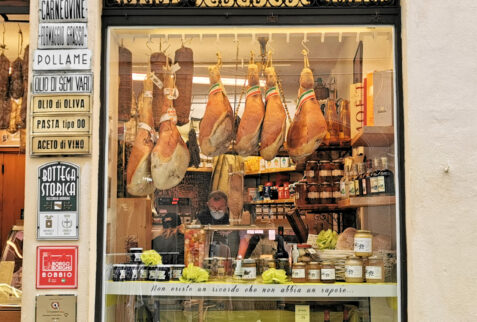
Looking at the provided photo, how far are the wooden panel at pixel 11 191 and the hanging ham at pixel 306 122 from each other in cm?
532

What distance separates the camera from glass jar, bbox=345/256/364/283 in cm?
450

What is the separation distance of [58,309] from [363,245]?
216 centimetres

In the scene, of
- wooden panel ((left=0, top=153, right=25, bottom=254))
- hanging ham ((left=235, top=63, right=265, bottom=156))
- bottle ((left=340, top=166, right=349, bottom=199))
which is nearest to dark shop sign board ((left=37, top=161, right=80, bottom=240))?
hanging ham ((left=235, top=63, right=265, bottom=156))

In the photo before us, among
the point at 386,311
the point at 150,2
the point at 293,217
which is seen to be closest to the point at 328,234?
the point at 293,217

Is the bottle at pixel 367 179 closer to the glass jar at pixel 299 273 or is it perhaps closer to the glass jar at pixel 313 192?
the glass jar at pixel 313 192

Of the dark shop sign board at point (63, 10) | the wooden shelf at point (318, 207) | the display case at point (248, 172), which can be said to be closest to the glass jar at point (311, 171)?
the display case at point (248, 172)

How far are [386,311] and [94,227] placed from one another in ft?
6.81

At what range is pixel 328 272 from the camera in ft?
14.9

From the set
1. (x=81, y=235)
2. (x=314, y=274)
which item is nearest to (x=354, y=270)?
(x=314, y=274)

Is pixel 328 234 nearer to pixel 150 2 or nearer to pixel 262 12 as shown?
pixel 262 12

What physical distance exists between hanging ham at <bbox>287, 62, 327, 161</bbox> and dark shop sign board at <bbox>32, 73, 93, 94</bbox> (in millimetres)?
1701

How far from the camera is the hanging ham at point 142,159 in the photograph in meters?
4.89

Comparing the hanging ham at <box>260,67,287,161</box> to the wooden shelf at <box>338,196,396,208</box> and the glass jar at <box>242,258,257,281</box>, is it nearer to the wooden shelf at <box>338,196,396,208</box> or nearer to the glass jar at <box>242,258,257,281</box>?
the wooden shelf at <box>338,196,396,208</box>

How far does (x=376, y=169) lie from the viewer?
16.1ft
